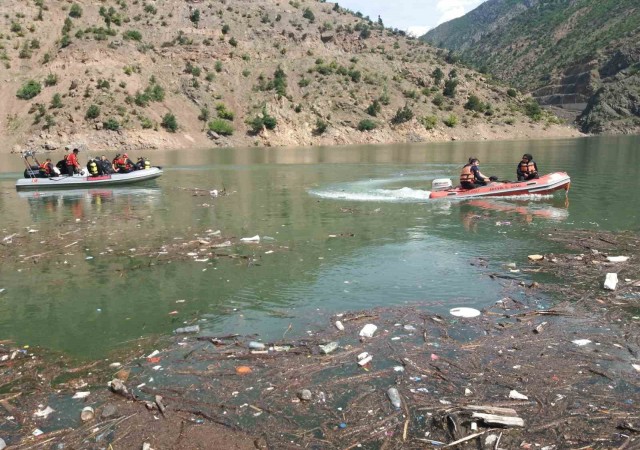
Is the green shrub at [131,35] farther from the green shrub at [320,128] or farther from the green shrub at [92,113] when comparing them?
the green shrub at [320,128]

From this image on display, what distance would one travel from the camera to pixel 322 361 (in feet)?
22.0

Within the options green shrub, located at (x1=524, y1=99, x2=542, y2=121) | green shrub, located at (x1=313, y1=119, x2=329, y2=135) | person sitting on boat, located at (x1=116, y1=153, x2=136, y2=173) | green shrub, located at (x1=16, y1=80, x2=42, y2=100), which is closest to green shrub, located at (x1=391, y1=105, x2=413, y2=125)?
green shrub, located at (x1=313, y1=119, x2=329, y2=135)

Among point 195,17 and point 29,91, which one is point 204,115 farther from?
point 195,17

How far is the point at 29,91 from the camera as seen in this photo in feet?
206

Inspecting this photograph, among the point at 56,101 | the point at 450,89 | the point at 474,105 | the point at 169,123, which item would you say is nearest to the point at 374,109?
the point at 450,89

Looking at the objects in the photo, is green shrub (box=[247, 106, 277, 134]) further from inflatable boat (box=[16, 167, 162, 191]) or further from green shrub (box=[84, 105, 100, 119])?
inflatable boat (box=[16, 167, 162, 191])

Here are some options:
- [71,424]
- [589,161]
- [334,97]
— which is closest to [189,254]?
[71,424]

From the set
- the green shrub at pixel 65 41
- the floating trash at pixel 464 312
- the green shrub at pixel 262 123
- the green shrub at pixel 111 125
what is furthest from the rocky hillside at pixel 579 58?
the floating trash at pixel 464 312

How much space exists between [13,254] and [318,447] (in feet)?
34.6

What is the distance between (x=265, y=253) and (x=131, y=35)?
2957 inches

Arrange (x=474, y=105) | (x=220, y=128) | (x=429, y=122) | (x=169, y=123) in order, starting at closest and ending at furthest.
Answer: (x=169, y=123) < (x=220, y=128) < (x=429, y=122) < (x=474, y=105)

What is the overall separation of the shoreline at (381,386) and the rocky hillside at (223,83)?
56.5m

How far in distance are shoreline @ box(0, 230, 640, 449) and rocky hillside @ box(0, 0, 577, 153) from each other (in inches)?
2225

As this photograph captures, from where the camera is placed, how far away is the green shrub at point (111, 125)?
194 ft
